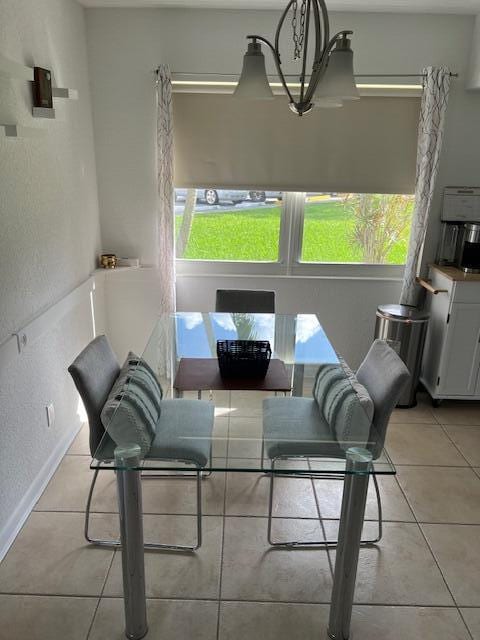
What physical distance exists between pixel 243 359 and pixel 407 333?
1.65 meters

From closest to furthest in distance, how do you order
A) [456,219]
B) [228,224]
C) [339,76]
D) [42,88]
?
[339,76], [42,88], [456,219], [228,224]

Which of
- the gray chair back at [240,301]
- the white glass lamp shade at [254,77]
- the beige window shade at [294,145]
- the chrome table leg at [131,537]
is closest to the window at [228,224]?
the beige window shade at [294,145]

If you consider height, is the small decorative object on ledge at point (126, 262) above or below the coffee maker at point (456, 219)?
below

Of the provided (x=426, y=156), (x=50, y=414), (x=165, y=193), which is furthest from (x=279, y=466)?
(x=426, y=156)

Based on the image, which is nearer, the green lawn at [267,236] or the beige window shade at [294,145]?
the beige window shade at [294,145]

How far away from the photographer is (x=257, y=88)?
180 centimetres

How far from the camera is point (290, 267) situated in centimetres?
379

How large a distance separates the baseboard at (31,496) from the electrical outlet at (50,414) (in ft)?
0.58

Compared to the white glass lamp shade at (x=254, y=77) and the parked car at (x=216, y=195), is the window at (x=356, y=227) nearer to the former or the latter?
the parked car at (x=216, y=195)

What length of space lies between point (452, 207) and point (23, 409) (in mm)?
3093

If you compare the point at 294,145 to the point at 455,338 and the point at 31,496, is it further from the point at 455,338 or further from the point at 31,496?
the point at 31,496

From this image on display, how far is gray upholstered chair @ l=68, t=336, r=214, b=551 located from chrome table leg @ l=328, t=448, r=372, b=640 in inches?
19.6

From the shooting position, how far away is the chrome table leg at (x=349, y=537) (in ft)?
5.24

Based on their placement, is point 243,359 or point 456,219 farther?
point 456,219
